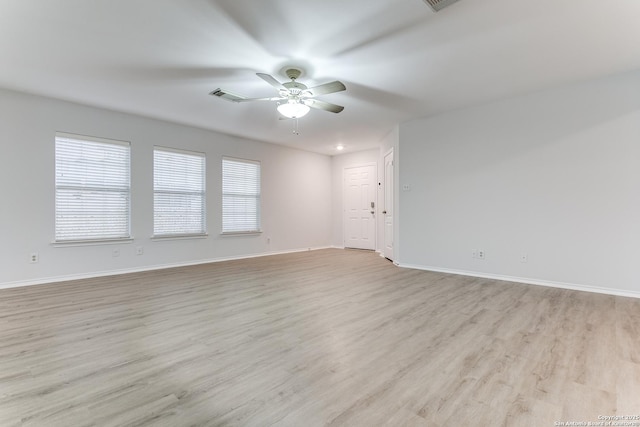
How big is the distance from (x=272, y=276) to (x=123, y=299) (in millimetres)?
1943

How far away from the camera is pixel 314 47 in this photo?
287cm

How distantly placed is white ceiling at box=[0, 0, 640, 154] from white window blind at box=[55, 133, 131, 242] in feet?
2.35

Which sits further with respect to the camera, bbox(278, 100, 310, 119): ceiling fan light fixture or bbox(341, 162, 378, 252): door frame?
bbox(341, 162, 378, 252): door frame

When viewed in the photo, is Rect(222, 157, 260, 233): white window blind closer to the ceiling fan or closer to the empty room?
the empty room

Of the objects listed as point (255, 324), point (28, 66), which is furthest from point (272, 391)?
point (28, 66)

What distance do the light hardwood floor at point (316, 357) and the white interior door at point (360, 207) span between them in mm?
3842

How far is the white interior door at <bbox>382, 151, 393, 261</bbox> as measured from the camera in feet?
20.1

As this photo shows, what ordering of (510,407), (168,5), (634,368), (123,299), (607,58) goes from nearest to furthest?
(510,407) < (634,368) < (168,5) < (607,58) < (123,299)

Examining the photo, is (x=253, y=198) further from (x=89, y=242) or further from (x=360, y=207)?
(x=89, y=242)

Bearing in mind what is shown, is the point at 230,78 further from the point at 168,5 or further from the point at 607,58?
the point at 607,58

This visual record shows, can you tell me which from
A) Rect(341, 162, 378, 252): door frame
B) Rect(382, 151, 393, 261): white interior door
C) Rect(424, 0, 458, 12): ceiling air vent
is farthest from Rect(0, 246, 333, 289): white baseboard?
Rect(424, 0, 458, 12): ceiling air vent

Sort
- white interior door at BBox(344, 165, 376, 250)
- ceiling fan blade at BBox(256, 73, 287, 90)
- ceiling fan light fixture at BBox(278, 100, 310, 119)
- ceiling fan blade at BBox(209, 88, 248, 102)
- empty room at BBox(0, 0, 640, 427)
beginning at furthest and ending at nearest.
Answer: white interior door at BBox(344, 165, 376, 250)
ceiling fan light fixture at BBox(278, 100, 310, 119)
ceiling fan blade at BBox(209, 88, 248, 102)
ceiling fan blade at BBox(256, 73, 287, 90)
empty room at BBox(0, 0, 640, 427)

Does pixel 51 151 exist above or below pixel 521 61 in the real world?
below

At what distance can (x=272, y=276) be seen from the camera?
4.66 m
